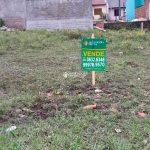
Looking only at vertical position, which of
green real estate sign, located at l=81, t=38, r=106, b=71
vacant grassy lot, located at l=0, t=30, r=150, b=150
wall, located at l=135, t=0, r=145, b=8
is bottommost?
vacant grassy lot, located at l=0, t=30, r=150, b=150

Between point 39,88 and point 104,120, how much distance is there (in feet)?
5.00

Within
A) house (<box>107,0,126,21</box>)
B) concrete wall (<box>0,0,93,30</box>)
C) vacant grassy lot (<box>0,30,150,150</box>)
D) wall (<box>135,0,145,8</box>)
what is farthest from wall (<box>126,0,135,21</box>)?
vacant grassy lot (<box>0,30,150,150</box>)

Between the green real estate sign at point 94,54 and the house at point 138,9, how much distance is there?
14.8 m

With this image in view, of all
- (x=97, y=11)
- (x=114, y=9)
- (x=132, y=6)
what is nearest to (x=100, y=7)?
(x=97, y=11)

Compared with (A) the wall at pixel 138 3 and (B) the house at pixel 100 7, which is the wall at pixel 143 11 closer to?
(A) the wall at pixel 138 3

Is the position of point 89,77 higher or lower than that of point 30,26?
lower

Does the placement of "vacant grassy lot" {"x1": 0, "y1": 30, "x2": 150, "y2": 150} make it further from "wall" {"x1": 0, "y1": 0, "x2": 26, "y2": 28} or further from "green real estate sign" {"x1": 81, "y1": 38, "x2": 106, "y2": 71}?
"wall" {"x1": 0, "y1": 0, "x2": 26, "y2": 28}

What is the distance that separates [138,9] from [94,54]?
17210 mm

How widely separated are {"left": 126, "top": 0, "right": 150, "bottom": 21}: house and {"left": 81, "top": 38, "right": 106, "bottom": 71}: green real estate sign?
48.5 feet

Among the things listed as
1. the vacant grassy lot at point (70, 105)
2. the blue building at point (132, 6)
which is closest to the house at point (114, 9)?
the blue building at point (132, 6)

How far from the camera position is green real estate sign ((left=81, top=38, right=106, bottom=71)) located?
420cm

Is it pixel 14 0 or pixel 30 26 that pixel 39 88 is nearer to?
pixel 30 26

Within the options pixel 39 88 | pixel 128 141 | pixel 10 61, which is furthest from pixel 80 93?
pixel 10 61

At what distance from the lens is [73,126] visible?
2877 millimetres
